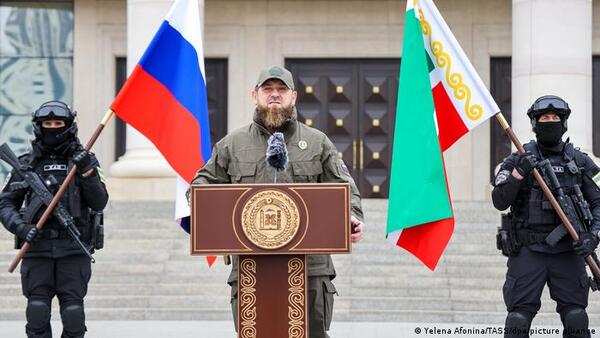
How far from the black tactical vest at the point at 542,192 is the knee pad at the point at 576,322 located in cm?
56

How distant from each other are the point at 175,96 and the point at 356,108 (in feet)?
35.6

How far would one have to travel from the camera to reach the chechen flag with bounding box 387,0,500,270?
26.5ft

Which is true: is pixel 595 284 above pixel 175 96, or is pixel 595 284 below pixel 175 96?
below

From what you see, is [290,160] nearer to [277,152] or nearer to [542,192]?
[277,152]

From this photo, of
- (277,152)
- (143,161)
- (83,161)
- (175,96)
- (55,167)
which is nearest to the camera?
(277,152)

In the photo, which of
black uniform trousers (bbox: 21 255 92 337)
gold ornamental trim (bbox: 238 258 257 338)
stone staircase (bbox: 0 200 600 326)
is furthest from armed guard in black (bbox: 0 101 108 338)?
stone staircase (bbox: 0 200 600 326)

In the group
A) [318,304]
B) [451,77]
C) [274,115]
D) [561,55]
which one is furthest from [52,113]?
[561,55]

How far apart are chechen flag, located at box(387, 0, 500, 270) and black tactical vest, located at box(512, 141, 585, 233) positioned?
512 millimetres

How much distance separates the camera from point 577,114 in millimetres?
16281

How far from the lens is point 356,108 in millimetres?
19750

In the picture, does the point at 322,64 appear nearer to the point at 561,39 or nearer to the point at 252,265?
the point at 561,39

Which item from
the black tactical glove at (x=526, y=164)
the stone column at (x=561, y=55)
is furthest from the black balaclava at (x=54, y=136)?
the stone column at (x=561, y=55)

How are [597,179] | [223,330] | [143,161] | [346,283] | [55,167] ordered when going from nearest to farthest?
1. [597,179]
2. [55,167]
3. [223,330]
4. [346,283]
5. [143,161]

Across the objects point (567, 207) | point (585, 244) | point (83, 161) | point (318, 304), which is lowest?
point (318, 304)
